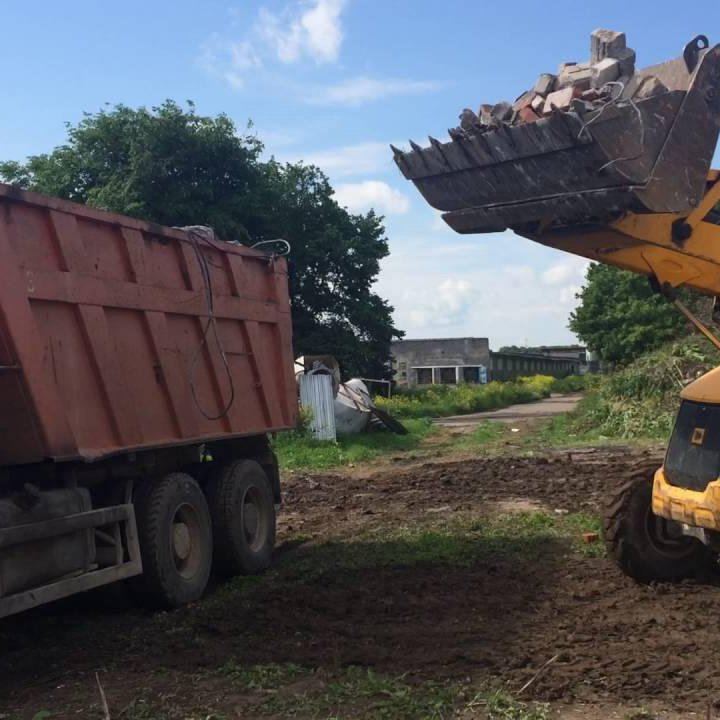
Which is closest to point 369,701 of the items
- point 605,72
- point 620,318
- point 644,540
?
point 644,540

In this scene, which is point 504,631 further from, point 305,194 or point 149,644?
point 305,194

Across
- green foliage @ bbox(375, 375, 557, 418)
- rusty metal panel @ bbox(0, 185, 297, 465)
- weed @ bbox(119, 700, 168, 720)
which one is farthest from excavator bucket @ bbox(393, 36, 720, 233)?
green foliage @ bbox(375, 375, 557, 418)

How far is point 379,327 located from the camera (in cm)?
4028

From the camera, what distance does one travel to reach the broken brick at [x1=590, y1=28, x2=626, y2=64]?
652 cm

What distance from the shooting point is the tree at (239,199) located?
115 feet

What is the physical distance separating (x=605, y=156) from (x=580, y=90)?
614mm

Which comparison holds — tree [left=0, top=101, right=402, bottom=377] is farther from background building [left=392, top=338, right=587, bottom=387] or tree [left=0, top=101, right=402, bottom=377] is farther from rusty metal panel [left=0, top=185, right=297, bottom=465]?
background building [left=392, top=338, right=587, bottom=387]

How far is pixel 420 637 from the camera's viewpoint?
254 inches

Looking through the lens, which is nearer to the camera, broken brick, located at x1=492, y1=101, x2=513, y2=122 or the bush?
broken brick, located at x1=492, y1=101, x2=513, y2=122

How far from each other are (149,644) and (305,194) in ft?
113

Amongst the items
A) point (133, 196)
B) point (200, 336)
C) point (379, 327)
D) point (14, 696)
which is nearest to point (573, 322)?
point (379, 327)

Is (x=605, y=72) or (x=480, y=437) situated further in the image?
(x=480, y=437)

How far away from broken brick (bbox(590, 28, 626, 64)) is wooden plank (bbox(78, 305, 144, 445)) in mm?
3714

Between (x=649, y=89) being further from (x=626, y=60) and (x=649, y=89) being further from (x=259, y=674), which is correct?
(x=259, y=674)
